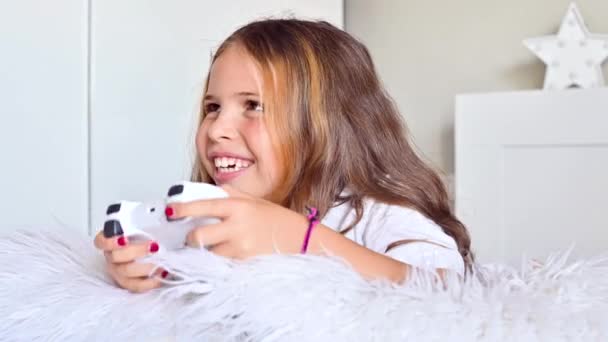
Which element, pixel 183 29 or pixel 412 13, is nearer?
pixel 183 29

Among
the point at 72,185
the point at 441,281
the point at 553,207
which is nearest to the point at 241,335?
the point at 441,281

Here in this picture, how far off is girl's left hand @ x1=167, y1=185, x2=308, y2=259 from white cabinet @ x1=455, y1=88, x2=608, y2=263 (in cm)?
112

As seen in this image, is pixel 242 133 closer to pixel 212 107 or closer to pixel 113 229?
pixel 212 107

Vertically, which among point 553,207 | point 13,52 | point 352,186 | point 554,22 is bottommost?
point 553,207

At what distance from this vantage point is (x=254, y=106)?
0.92 metres

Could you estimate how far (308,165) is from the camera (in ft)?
3.08

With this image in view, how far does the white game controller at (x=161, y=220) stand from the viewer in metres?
0.62

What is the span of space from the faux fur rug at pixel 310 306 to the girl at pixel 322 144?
187mm

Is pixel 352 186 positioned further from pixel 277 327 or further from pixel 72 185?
pixel 72 185

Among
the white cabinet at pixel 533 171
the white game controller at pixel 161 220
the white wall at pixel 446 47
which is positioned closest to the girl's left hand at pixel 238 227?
the white game controller at pixel 161 220

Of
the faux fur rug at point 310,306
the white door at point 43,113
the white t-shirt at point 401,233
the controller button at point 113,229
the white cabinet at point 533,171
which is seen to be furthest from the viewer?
the white cabinet at point 533,171

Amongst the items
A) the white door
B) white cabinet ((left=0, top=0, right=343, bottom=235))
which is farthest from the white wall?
the white door

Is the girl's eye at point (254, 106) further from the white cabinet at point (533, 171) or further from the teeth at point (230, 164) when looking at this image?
the white cabinet at point (533, 171)

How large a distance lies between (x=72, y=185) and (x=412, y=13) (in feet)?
3.10
